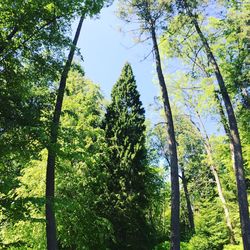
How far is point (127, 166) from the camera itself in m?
16.5

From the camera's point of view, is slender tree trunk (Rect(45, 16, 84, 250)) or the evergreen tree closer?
slender tree trunk (Rect(45, 16, 84, 250))

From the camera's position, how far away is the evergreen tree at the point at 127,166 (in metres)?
15.2

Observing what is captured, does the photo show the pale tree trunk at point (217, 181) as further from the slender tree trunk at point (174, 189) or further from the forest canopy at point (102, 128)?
the slender tree trunk at point (174, 189)

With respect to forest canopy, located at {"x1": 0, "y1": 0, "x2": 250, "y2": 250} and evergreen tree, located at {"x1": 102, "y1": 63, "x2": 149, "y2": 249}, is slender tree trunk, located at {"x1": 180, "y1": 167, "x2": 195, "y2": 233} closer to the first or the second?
forest canopy, located at {"x1": 0, "y1": 0, "x2": 250, "y2": 250}

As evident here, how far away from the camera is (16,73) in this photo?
387 inches

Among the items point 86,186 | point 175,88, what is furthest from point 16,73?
point 175,88

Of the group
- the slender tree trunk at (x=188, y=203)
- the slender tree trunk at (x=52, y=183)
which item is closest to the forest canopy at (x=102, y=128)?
the slender tree trunk at (x=52, y=183)

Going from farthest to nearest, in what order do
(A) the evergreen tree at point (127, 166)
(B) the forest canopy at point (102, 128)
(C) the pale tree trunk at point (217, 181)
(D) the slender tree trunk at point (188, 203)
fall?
(D) the slender tree trunk at point (188, 203), (C) the pale tree trunk at point (217, 181), (A) the evergreen tree at point (127, 166), (B) the forest canopy at point (102, 128)

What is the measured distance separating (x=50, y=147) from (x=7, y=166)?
5.27 ft

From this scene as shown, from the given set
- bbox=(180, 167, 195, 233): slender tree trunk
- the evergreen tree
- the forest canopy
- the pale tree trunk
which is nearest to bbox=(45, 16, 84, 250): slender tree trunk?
the forest canopy

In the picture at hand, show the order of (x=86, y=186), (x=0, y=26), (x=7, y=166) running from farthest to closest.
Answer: (x=86, y=186) → (x=7, y=166) → (x=0, y=26)

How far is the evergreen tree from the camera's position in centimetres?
1516

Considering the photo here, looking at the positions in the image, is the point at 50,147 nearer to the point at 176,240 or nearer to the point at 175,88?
the point at 176,240

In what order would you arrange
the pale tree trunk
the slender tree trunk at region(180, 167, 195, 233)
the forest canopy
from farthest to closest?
the slender tree trunk at region(180, 167, 195, 233) < the pale tree trunk < the forest canopy
